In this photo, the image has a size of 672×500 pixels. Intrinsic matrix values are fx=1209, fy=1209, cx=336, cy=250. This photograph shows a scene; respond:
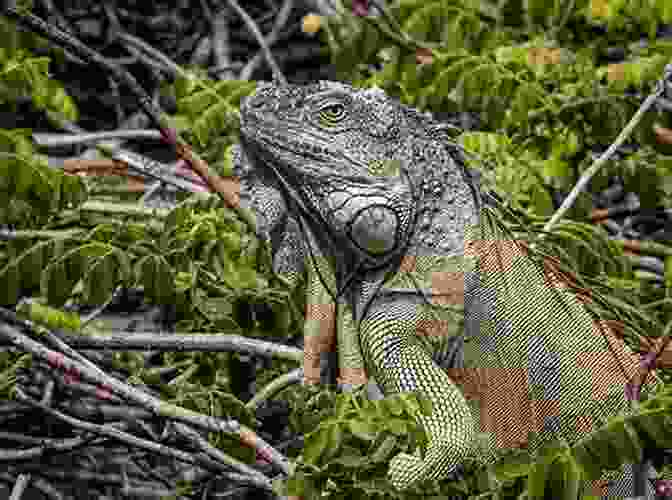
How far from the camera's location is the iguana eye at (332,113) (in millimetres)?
A: 2926

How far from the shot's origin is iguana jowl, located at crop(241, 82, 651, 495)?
291cm

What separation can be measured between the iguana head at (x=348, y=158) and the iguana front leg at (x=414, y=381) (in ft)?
0.48

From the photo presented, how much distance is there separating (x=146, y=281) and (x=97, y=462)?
1214mm

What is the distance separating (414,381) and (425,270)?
29cm

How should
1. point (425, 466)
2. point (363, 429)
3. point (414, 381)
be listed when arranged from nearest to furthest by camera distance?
point (363, 429) < point (425, 466) < point (414, 381)

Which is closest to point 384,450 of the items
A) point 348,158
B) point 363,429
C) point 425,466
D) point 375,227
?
point 363,429

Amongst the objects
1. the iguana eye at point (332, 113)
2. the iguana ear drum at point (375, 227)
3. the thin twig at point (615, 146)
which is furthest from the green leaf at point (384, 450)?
the thin twig at point (615, 146)

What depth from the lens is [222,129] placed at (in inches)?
185

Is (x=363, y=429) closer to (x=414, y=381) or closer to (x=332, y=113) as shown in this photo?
(x=414, y=381)

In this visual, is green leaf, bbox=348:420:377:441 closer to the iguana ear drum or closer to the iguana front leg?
the iguana front leg

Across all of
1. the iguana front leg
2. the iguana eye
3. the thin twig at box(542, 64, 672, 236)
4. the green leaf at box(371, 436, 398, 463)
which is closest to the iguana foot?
the iguana front leg

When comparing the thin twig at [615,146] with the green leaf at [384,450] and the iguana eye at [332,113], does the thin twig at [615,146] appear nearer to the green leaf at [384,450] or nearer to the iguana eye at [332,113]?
the iguana eye at [332,113]

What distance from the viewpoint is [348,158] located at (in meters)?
2.91

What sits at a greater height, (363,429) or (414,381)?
(363,429)
